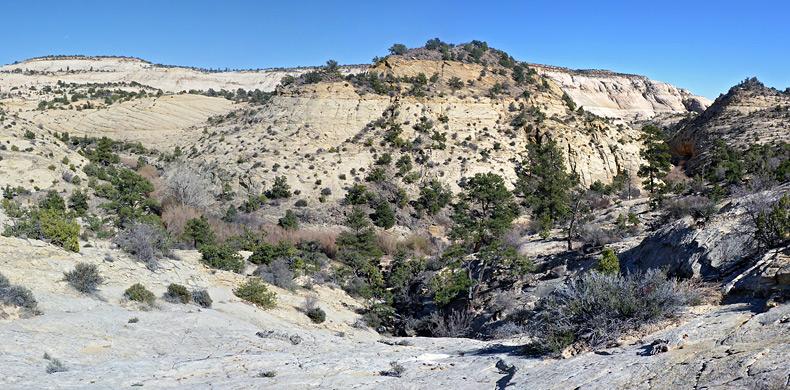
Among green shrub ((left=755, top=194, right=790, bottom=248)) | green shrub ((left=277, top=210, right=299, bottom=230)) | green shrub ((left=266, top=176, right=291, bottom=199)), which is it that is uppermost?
green shrub ((left=266, top=176, right=291, bottom=199))

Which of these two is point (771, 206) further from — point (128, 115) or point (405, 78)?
point (128, 115)

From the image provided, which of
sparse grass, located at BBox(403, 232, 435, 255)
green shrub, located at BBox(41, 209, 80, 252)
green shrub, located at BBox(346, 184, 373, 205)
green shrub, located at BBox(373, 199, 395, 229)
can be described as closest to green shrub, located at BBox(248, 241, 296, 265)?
green shrub, located at BBox(41, 209, 80, 252)

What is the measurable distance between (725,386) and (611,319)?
2708 millimetres

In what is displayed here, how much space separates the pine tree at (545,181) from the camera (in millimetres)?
32688

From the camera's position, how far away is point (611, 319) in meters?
7.27

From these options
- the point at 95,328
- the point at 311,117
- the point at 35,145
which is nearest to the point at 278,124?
the point at 311,117

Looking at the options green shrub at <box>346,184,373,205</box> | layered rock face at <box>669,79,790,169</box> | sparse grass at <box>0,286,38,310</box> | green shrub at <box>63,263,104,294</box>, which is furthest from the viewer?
layered rock face at <box>669,79,790,169</box>

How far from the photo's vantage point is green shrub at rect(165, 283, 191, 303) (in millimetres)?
14125

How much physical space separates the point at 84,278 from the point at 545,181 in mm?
31590

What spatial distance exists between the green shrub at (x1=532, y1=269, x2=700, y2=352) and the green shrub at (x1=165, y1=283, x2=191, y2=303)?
37.0 ft

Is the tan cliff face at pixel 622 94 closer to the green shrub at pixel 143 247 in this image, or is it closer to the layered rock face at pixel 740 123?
the layered rock face at pixel 740 123

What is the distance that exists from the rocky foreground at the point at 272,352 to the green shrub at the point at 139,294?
0.28 m

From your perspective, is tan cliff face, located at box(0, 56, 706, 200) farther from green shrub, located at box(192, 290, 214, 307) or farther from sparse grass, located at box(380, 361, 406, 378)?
sparse grass, located at box(380, 361, 406, 378)

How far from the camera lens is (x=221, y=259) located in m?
19.9
